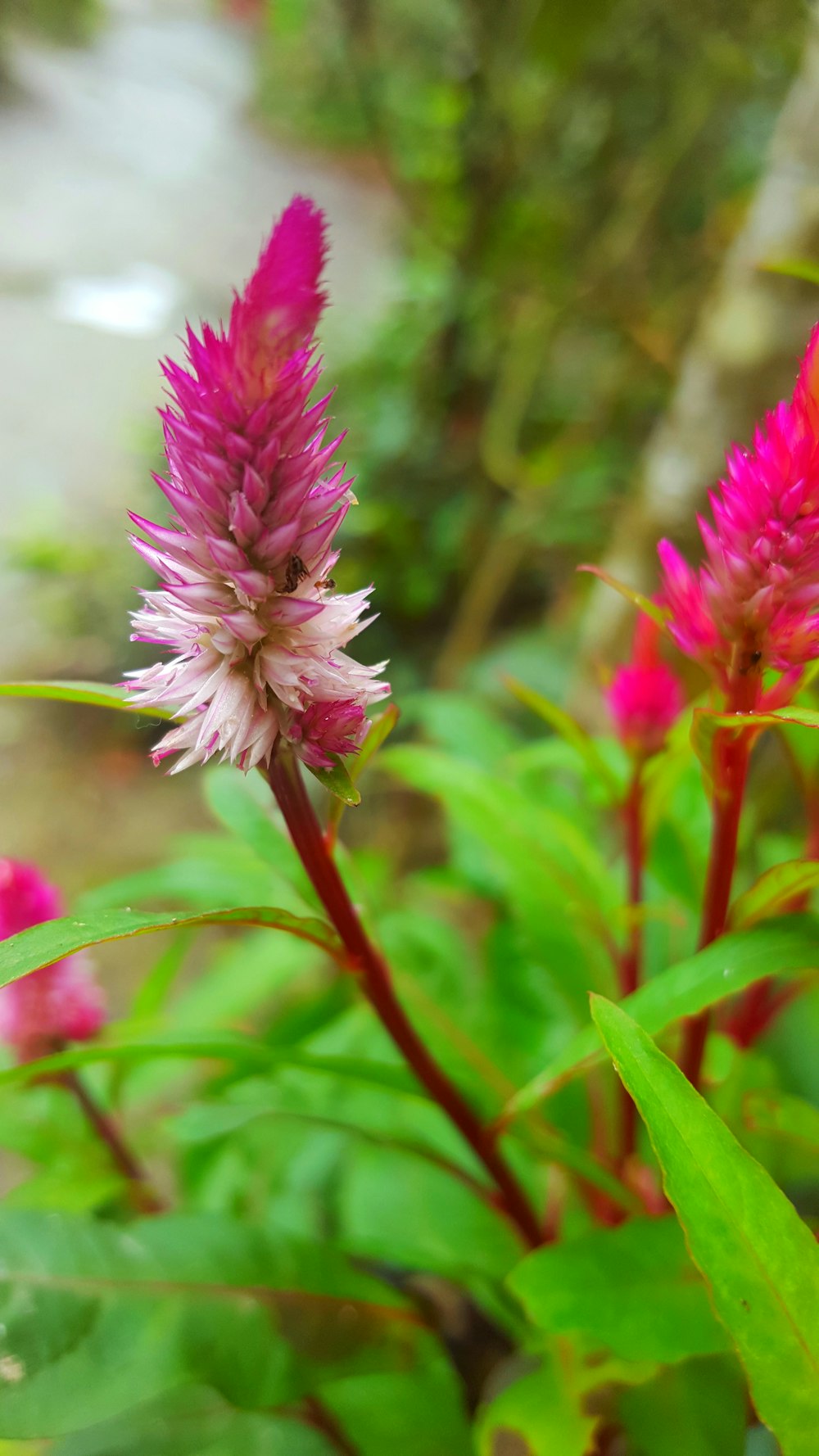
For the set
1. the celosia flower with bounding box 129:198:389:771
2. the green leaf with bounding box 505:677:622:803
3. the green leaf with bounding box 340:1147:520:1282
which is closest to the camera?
the celosia flower with bounding box 129:198:389:771

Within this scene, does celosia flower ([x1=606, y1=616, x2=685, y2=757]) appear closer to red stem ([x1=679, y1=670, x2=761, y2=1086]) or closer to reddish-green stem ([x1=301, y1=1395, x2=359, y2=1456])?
red stem ([x1=679, y1=670, x2=761, y2=1086])

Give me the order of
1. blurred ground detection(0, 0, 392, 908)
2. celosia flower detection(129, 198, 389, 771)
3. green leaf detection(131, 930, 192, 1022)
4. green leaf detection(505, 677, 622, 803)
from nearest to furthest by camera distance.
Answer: celosia flower detection(129, 198, 389, 771) → green leaf detection(505, 677, 622, 803) → green leaf detection(131, 930, 192, 1022) → blurred ground detection(0, 0, 392, 908)

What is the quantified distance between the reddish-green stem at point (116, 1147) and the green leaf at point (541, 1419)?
29cm

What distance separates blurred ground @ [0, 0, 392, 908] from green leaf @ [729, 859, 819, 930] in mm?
1765

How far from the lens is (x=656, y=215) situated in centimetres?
176

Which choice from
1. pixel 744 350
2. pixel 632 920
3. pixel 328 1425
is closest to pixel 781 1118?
pixel 632 920

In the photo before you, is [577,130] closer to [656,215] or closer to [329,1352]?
[656,215]

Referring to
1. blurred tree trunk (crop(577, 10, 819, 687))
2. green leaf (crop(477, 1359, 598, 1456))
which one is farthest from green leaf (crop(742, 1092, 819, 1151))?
blurred tree trunk (crop(577, 10, 819, 687))

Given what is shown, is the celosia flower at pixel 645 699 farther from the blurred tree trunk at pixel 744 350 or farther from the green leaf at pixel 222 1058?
the blurred tree trunk at pixel 744 350

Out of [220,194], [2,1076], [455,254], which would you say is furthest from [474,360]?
[2,1076]

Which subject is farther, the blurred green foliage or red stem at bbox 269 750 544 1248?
the blurred green foliage

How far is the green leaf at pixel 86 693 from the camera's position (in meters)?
0.29

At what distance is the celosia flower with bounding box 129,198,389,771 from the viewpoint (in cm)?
24

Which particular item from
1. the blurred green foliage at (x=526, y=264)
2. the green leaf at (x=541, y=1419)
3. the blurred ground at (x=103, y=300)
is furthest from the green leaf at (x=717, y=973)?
the blurred ground at (x=103, y=300)
